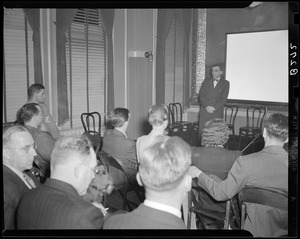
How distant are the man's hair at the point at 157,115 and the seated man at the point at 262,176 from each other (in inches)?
21.8

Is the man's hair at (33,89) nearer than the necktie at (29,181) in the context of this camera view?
No

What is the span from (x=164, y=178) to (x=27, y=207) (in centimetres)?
52

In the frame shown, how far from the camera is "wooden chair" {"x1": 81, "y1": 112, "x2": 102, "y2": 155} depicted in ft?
6.69

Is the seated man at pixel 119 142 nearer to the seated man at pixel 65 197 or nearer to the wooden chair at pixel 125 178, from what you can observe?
the wooden chair at pixel 125 178

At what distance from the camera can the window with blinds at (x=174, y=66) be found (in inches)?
86.7

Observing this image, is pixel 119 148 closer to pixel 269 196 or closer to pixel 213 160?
pixel 213 160

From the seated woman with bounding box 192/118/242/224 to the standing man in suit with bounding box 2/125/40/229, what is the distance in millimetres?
898

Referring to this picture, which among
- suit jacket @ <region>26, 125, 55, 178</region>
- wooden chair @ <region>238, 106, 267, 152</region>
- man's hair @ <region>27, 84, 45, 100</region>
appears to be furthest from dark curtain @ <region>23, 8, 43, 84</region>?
wooden chair @ <region>238, 106, 267, 152</region>

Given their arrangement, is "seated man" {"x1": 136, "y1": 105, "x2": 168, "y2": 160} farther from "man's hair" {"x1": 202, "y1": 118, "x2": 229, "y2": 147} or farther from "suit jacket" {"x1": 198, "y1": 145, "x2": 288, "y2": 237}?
"suit jacket" {"x1": 198, "y1": 145, "x2": 288, "y2": 237}

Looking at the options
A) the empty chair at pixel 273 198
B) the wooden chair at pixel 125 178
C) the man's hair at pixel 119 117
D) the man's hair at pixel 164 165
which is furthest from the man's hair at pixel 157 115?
the man's hair at pixel 164 165

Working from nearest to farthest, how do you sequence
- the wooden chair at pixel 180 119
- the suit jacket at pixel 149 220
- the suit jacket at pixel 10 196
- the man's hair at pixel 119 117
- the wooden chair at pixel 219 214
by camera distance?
the suit jacket at pixel 149 220 → the suit jacket at pixel 10 196 → the wooden chair at pixel 219 214 → the wooden chair at pixel 180 119 → the man's hair at pixel 119 117

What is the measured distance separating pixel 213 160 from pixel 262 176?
334 mm
